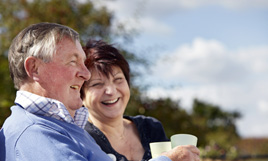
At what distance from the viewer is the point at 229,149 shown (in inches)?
396

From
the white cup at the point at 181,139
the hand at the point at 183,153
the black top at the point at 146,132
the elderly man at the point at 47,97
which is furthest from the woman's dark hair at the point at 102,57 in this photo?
the hand at the point at 183,153

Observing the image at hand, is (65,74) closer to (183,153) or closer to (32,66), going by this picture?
(32,66)

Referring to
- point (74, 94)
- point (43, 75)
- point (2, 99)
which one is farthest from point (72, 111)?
point (2, 99)

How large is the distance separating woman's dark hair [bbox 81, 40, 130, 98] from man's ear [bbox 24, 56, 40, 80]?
3.12 ft

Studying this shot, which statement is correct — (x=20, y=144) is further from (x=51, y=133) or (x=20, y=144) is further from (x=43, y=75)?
(x=43, y=75)

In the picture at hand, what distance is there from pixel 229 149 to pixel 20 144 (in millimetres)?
8836

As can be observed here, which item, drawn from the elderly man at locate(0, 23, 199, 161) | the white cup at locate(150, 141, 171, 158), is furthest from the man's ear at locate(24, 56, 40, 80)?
the white cup at locate(150, 141, 171, 158)

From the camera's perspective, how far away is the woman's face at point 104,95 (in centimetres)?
297

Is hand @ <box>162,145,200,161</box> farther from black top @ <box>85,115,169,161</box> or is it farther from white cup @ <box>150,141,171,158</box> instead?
black top @ <box>85,115,169,161</box>

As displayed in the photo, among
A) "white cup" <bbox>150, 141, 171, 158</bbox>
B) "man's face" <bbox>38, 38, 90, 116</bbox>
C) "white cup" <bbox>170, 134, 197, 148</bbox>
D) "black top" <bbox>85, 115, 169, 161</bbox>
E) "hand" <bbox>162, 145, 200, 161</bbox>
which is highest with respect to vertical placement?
"man's face" <bbox>38, 38, 90, 116</bbox>

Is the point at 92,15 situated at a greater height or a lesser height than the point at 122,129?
greater

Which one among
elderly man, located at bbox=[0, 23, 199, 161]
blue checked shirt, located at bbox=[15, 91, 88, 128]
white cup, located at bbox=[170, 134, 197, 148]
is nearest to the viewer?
elderly man, located at bbox=[0, 23, 199, 161]

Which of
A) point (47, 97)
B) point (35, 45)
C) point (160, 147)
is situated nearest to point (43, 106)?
point (47, 97)

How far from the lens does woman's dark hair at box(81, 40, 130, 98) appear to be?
9.71 ft
